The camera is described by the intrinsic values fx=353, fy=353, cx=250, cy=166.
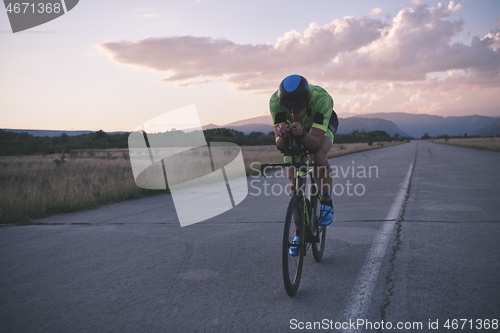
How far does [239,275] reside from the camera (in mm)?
3477

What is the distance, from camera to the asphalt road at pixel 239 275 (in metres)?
2.56

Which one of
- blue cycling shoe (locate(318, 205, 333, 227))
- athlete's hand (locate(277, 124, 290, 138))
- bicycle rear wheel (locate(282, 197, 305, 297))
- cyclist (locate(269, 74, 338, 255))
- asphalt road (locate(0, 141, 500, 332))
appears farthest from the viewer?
Answer: blue cycling shoe (locate(318, 205, 333, 227))

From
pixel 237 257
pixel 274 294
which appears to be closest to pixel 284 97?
pixel 274 294

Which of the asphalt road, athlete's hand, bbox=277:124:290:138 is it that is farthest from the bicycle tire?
athlete's hand, bbox=277:124:290:138

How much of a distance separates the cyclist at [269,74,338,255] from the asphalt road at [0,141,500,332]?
1.91ft

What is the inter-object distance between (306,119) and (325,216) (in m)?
1.07

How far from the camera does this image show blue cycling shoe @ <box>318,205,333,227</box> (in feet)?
12.4

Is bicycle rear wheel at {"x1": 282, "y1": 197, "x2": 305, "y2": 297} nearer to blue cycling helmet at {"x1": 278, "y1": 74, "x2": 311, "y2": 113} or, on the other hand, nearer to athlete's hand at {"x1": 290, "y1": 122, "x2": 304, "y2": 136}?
athlete's hand at {"x1": 290, "y1": 122, "x2": 304, "y2": 136}

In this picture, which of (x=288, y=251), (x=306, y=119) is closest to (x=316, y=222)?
(x=288, y=251)

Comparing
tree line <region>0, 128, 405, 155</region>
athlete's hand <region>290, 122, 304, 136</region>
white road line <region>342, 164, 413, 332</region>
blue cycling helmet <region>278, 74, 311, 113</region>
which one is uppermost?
tree line <region>0, 128, 405, 155</region>

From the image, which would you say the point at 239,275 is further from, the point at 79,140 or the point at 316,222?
the point at 79,140

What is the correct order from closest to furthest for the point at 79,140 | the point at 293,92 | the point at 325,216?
the point at 293,92, the point at 325,216, the point at 79,140

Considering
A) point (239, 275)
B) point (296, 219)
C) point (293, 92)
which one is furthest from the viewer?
point (239, 275)

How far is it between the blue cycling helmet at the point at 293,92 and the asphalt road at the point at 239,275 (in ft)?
5.40
